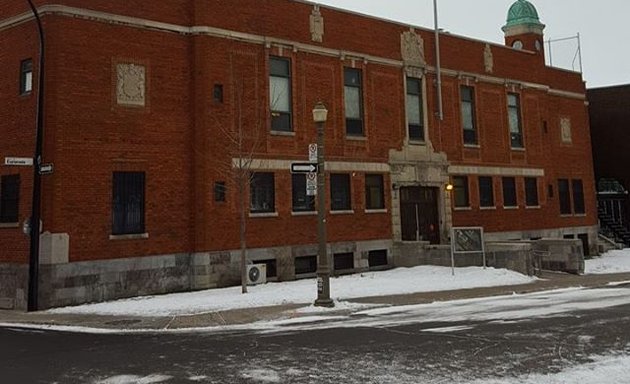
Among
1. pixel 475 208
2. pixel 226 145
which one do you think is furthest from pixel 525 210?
pixel 226 145

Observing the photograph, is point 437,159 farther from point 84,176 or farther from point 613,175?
point 613,175

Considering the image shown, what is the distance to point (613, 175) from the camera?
40.1 metres

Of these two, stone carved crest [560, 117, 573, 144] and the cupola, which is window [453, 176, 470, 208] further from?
the cupola

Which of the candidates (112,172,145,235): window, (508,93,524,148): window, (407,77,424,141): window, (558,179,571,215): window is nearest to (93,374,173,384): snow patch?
(112,172,145,235): window

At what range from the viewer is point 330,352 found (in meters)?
9.38

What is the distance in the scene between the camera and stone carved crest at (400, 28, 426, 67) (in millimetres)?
26625

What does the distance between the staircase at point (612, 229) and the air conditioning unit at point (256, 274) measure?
28633mm

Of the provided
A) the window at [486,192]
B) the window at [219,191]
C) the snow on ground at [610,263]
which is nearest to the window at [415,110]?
the window at [486,192]

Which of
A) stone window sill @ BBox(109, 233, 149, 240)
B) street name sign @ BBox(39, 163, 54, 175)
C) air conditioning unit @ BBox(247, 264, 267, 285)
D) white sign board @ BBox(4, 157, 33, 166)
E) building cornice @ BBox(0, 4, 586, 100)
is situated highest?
building cornice @ BBox(0, 4, 586, 100)

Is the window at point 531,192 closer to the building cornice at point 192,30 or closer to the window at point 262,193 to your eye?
the building cornice at point 192,30

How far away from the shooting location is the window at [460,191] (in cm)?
2823

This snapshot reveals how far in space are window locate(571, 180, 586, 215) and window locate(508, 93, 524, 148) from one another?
608 centimetres

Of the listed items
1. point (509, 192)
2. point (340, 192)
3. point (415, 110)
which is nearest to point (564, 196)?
point (509, 192)

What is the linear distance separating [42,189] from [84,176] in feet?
3.96
